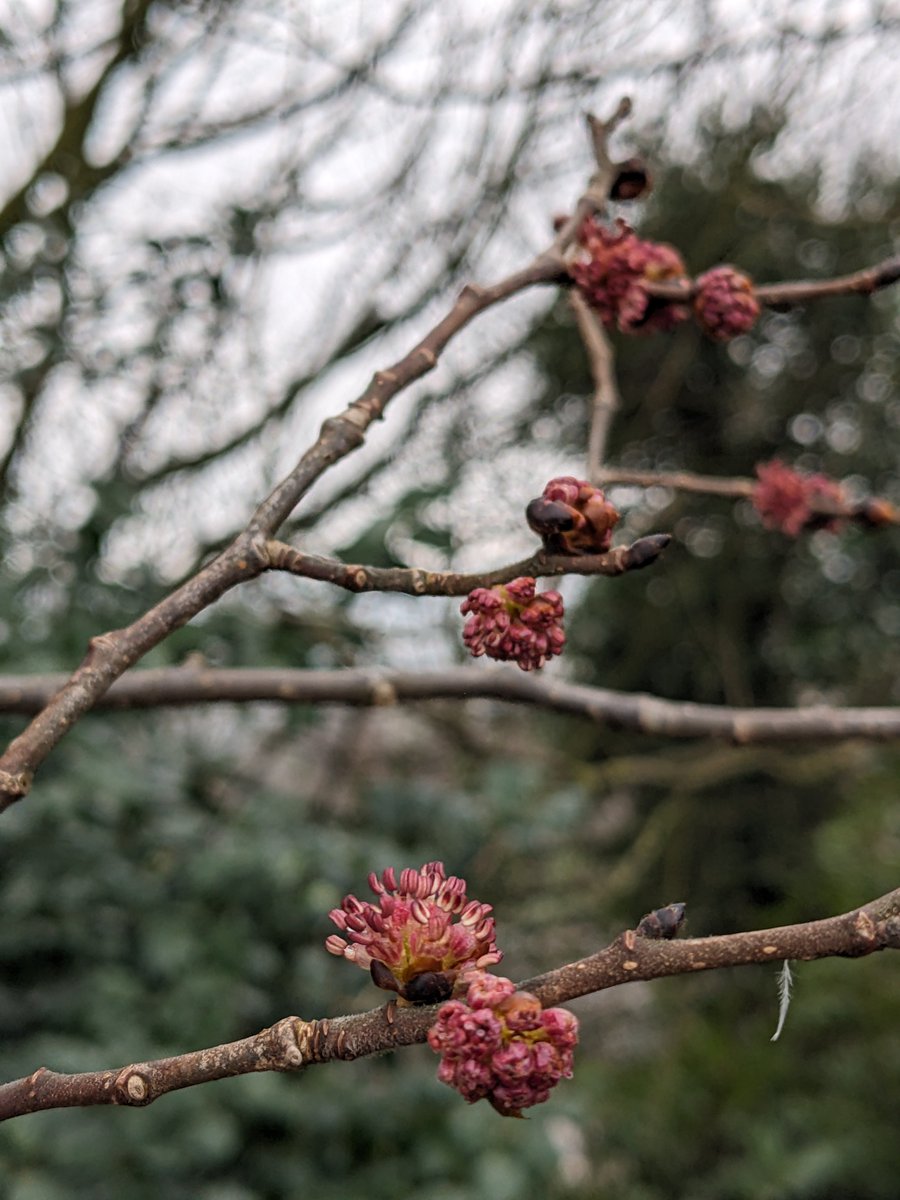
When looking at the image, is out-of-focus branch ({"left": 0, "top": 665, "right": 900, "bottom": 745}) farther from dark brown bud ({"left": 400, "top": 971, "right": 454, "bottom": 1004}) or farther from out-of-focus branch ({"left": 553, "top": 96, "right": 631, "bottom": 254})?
A: dark brown bud ({"left": 400, "top": 971, "right": 454, "bottom": 1004})

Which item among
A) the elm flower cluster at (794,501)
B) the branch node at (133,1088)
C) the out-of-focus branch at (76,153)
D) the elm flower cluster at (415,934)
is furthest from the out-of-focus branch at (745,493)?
Answer: the out-of-focus branch at (76,153)

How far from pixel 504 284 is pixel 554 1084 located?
0.51 metres

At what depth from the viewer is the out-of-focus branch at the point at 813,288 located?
781 millimetres

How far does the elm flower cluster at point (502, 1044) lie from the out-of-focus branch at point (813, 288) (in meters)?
0.57

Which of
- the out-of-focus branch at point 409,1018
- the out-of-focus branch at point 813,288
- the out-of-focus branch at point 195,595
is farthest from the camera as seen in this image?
the out-of-focus branch at point 813,288

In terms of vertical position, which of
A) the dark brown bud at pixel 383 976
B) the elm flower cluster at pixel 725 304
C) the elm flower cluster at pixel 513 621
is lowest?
the dark brown bud at pixel 383 976

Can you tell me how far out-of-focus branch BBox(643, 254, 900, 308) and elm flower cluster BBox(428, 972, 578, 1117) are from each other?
1.87 feet

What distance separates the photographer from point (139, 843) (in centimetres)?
167

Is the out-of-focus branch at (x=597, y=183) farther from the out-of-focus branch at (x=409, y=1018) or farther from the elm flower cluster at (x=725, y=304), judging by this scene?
the out-of-focus branch at (x=409, y=1018)

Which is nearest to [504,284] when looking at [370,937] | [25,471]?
[370,937]

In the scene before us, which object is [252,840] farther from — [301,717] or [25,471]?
[25,471]

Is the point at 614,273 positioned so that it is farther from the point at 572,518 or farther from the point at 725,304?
the point at 572,518

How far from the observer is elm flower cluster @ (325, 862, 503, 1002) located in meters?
0.44

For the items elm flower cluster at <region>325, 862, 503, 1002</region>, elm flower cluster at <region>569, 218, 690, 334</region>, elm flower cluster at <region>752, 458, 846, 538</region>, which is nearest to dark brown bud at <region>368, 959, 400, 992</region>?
elm flower cluster at <region>325, 862, 503, 1002</region>
